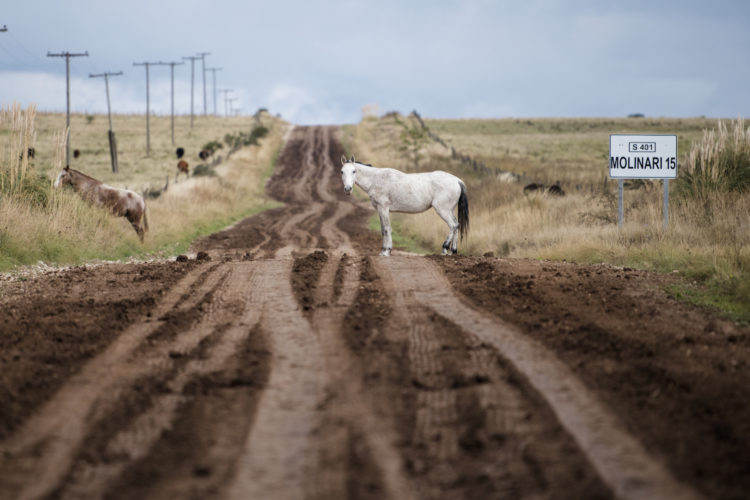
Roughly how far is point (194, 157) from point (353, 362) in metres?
54.0

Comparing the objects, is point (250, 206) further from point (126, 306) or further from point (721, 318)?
point (721, 318)

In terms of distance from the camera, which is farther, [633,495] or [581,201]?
[581,201]

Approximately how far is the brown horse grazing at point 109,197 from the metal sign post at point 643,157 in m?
11.6

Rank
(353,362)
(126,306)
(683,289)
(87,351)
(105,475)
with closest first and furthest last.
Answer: (105,475) < (353,362) < (87,351) < (126,306) < (683,289)

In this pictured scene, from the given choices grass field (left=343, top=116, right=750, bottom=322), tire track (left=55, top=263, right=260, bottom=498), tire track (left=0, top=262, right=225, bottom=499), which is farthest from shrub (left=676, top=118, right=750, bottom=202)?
tire track (left=0, top=262, right=225, bottom=499)

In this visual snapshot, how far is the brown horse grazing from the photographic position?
738 inches

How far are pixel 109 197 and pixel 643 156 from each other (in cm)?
1285

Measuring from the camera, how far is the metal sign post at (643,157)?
53.4 ft

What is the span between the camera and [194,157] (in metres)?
58.2

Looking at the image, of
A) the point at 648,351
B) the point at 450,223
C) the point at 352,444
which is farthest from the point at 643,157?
the point at 352,444

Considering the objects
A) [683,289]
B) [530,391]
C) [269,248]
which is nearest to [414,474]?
[530,391]

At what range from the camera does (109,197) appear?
62.8ft

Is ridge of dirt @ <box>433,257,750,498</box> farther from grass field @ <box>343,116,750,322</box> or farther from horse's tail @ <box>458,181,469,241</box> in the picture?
horse's tail @ <box>458,181,469,241</box>

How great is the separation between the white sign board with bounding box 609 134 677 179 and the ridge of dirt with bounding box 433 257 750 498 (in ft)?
15.8
